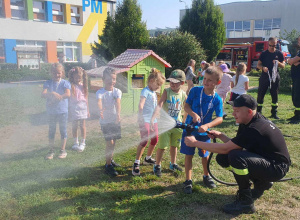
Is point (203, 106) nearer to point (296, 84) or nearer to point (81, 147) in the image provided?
point (81, 147)

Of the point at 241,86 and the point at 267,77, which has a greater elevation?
the point at 267,77

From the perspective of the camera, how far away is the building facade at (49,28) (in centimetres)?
2192

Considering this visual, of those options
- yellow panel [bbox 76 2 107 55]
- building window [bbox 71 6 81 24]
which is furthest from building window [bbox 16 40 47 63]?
building window [bbox 71 6 81 24]

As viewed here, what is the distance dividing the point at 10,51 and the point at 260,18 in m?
34.8

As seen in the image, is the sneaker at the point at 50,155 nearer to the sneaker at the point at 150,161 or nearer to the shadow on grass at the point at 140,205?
A: the shadow on grass at the point at 140,205

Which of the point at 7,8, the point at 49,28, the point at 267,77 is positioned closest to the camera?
the point at 267,77

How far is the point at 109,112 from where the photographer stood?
13.7 ft

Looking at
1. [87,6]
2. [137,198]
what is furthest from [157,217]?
[87,6]

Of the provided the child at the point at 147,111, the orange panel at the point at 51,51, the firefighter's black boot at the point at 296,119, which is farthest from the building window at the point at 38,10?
the child at the point at 147,111

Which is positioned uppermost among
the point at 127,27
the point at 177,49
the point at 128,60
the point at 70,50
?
the point at 127,27

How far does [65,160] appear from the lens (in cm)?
454

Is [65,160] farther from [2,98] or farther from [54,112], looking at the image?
[2,98]

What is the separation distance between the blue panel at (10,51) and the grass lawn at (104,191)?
18.1 metres

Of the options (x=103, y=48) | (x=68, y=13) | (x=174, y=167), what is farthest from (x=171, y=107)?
(x=68, y=13)
